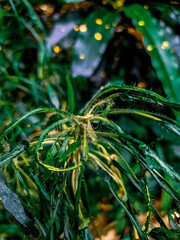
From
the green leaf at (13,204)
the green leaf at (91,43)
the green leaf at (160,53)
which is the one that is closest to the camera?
the green leaf at (13,204)

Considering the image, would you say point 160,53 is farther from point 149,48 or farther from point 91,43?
point 91,43

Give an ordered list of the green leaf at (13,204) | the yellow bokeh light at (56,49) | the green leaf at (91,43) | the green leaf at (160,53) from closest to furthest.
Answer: the green leaf at (13,204), the green leaf at (160,53), the green leaf at (91,43), the yellow bokeh light at (56,49)

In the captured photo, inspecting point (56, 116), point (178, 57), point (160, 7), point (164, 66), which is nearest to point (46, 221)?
point (56, 116)

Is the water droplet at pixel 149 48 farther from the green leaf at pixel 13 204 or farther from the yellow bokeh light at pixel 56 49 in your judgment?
the green leaf at pixel 13 204

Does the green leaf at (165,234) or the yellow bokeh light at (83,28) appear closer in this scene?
the green leaf at (165,234)

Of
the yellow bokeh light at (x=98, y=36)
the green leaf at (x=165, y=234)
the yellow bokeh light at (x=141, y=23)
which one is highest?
the yellow bokeh light at (x=98, y=36)

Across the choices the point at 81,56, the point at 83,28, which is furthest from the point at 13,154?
the point at 83,28

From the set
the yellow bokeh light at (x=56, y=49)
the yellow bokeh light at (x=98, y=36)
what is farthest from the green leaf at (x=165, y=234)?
the yellow bokeh light at (x=56, y=49)
